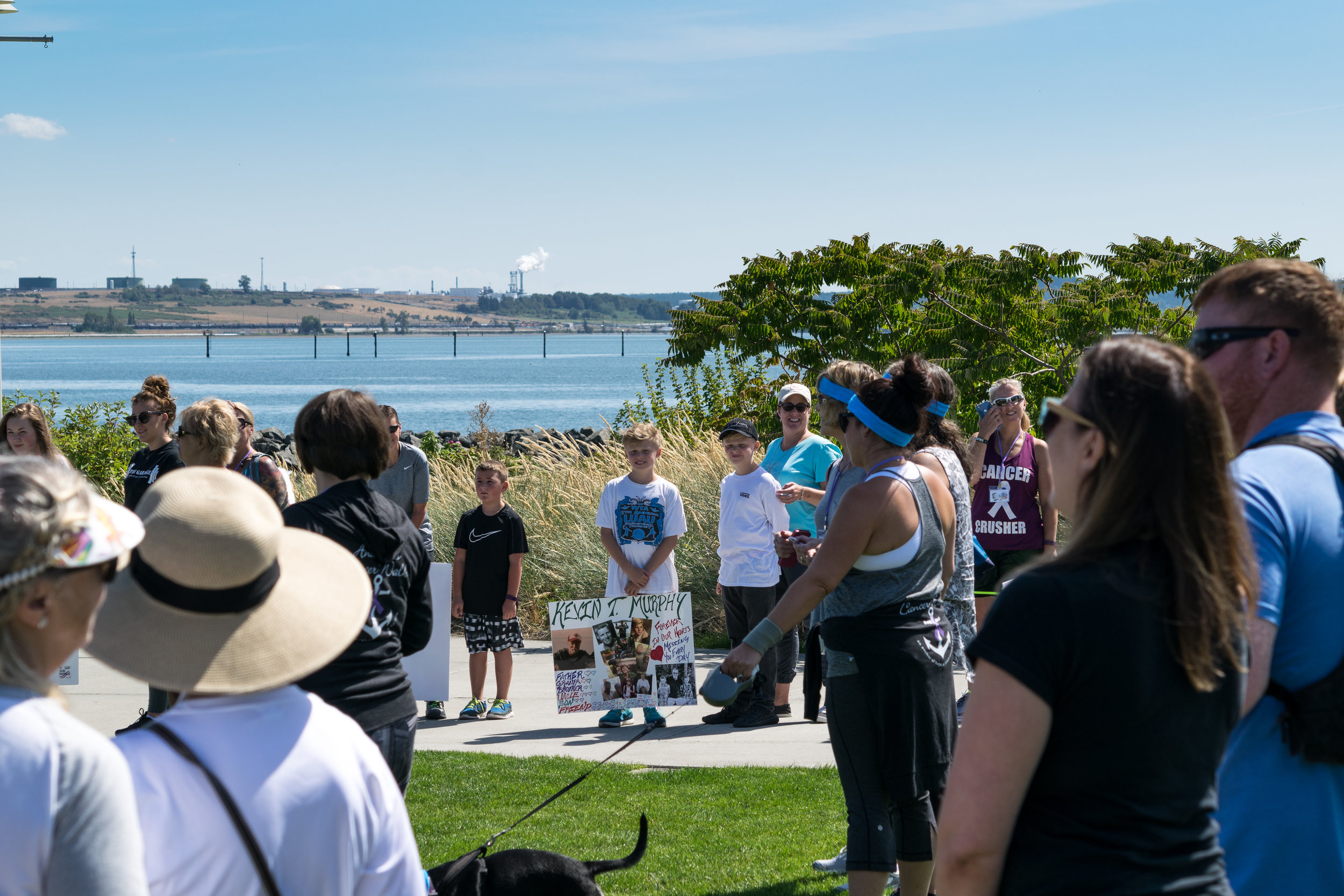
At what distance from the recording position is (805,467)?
7.89 meters

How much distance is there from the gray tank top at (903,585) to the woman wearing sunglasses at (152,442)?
4.29 meters

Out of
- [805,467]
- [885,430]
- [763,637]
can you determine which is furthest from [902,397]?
[805,467]

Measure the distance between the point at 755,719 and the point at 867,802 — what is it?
13.1ft

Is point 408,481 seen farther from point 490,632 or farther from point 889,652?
point 889,652

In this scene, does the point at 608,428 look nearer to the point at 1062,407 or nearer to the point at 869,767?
the point at 869,767

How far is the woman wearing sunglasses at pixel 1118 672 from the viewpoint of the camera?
6.19 ft

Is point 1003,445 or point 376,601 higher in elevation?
point 1003,445

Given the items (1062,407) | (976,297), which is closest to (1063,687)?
(1062,407)

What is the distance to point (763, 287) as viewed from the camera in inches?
608

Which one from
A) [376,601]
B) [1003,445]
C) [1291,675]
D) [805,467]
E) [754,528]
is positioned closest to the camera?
[1291,675]

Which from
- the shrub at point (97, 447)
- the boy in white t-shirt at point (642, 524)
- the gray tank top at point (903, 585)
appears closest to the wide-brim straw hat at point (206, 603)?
the gray tank top at point (903, 585)

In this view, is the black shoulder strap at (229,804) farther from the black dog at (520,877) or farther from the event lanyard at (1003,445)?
the event lanyard at (1003,445)

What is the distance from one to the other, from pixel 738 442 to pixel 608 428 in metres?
9.89

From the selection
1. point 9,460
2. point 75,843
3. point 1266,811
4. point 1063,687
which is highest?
point 9,460
